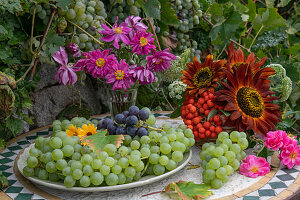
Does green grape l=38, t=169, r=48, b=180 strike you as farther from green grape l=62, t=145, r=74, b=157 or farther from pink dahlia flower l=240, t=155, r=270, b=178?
pink dahlia flower l=240, t=155, r=270, b=178

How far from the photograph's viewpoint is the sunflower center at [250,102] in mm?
942

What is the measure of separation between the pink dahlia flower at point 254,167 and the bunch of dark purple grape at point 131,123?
0.28 m

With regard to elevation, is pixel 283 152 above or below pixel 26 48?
below

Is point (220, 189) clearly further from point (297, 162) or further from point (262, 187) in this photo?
point (297, 162)

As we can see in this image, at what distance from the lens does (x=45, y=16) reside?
114 centimetres

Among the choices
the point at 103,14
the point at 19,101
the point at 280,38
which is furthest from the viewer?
the point at 280,38

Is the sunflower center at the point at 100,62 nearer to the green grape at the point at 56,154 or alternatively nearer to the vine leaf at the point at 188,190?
the green grape at the point at 56,154

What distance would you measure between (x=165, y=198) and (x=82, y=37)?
0.70 meters

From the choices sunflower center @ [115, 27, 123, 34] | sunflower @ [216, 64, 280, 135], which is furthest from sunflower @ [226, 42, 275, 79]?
sunflower center @ [115, 27, 123, 34]

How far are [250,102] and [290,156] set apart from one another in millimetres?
190

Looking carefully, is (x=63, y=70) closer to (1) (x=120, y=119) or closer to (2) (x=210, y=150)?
(1) (x=120, y=119)

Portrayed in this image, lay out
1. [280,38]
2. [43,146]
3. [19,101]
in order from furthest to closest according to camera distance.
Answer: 1. [280,38]
2. [19,101]
3. [43,146]

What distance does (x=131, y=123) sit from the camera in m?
0.88

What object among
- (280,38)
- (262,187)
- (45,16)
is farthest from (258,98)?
(280,38)
